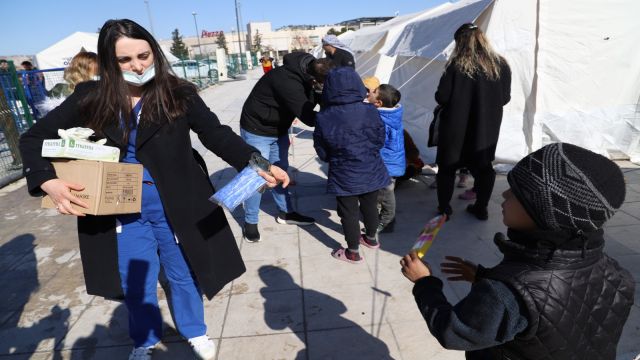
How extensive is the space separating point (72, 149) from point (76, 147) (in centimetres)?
2

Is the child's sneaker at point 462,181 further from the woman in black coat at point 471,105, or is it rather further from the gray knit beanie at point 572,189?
the gray knit beanie at point 572,189

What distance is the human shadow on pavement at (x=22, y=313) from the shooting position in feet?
8.34

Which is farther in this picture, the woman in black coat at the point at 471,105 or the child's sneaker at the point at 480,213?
the child's sneaker at the point at 480,213

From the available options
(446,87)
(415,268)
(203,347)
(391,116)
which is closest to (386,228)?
(391,116)

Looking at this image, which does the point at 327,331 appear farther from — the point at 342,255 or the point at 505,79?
the point at 505,79

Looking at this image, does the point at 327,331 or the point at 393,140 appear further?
the point at 393,140

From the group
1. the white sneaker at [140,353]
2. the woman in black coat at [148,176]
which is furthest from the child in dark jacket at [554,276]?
the white sneaker at [140,353]

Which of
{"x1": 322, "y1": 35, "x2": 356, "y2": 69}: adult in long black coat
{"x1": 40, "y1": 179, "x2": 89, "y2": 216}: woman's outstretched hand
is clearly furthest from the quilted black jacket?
{"x1": 322, "y1": 35, "x2": 356, "y2": 69}: adult in long black coat

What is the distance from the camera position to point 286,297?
9.41ft

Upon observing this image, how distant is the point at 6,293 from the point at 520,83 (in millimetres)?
6016

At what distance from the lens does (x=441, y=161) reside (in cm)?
382

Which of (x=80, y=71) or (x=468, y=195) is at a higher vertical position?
(x=80, y=71)

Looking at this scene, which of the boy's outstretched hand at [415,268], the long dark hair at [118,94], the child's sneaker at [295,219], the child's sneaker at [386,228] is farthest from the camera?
the child's sneaker at [295,219]

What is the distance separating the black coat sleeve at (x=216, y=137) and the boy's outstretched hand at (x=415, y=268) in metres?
0.91
